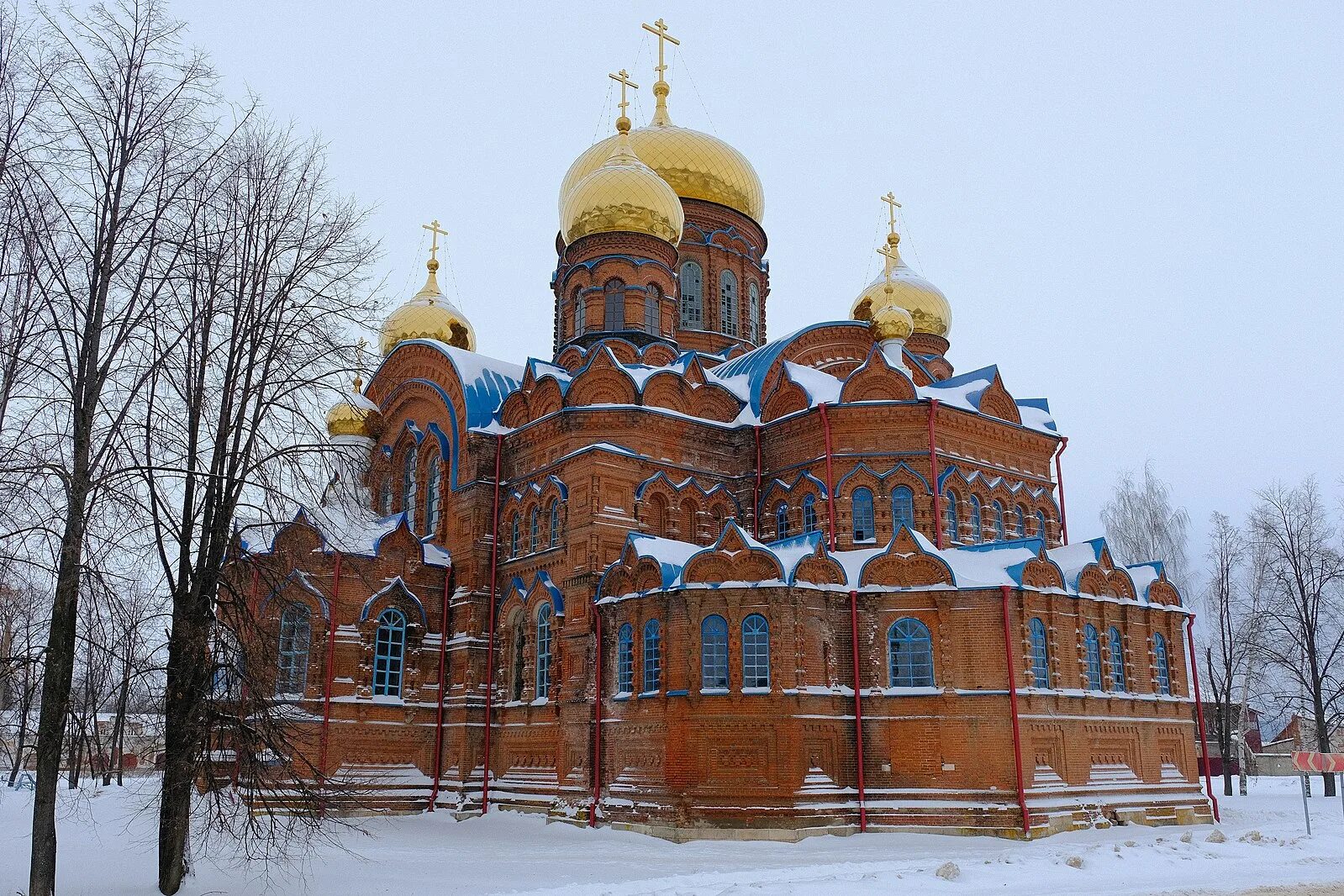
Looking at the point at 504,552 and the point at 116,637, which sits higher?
the point at 504,552

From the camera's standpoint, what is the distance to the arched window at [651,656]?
15.0 m

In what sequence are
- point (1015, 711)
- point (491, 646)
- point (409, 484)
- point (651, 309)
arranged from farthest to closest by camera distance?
point (409, 484) → point (651, 309) → point (491, 646) → point (1015, 711)

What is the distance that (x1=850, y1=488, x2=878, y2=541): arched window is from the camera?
17.3 meters

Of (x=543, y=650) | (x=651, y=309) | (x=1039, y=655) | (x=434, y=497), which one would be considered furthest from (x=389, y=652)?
(x=1039, y=655)

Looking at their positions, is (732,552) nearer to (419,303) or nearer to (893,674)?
(893,674)

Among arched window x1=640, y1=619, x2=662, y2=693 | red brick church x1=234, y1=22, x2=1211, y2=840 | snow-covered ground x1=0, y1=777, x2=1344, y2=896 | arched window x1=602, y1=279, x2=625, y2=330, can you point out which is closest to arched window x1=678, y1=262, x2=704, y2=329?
red brick church x1=234, y1=22, x2=1211, y2=840

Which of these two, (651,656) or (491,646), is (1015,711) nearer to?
(651,656)

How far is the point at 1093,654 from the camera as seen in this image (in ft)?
52.7

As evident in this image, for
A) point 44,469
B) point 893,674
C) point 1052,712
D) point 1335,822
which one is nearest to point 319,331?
point 44,469

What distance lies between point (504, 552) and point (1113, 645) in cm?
1033

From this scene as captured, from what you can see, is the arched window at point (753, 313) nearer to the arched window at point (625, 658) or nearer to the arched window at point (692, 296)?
the arched window at point (692, 296)

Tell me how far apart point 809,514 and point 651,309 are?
20.3 feet

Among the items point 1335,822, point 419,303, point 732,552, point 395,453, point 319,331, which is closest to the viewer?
point 319,331

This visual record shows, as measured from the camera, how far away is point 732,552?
14.9m
